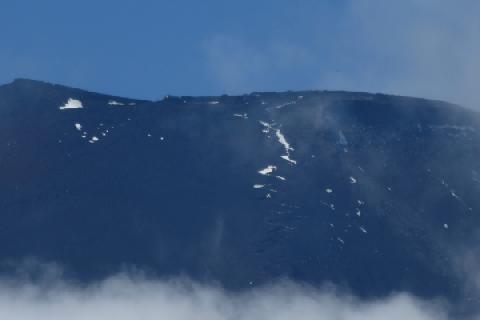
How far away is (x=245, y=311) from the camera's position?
18575cm

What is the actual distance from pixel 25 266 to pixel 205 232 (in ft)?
80.7

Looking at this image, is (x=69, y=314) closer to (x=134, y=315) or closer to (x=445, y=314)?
(x=134, y=315)

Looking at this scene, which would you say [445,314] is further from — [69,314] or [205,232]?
[69,314]

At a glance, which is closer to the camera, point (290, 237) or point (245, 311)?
point (245, 311)

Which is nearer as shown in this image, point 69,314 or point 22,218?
point 69,314

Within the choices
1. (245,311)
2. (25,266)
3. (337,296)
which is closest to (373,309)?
(337,296)

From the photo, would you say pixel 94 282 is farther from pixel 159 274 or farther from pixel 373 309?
pixel 373 309

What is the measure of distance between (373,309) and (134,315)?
31607 mm

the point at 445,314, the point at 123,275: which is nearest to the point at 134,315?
the point at 123,275

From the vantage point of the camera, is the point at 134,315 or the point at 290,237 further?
the point at 290,237

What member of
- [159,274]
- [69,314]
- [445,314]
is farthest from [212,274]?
[445,314]

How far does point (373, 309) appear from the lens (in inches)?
7608

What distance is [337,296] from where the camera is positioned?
633 ft

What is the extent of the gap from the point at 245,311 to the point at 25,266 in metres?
29.1
